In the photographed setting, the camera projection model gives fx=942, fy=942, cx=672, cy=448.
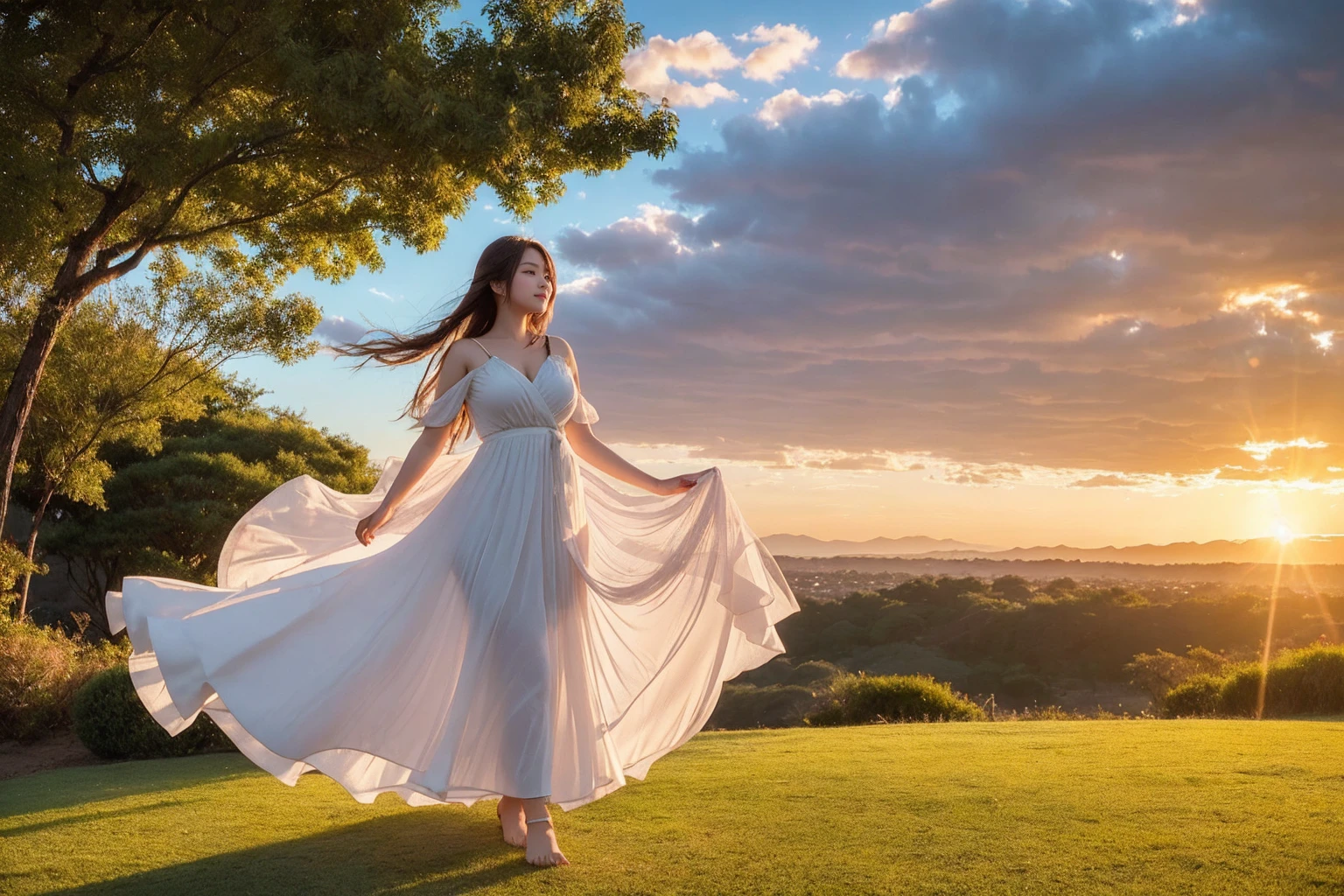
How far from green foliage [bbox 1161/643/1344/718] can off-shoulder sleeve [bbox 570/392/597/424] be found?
1103 centimetres

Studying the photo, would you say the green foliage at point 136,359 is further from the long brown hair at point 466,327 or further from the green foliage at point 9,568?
the long brown hair at point 466,327

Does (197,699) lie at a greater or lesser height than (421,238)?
lesser

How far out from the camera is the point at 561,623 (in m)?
4.23

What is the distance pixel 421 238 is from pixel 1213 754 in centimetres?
1233

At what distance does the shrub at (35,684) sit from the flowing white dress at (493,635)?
7.04 metres

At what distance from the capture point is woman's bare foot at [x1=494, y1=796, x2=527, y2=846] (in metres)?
4.22

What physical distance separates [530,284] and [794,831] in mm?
2891

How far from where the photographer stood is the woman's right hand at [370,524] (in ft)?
14.7

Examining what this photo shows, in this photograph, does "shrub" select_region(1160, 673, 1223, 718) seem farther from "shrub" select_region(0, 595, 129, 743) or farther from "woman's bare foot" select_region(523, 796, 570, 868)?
"shrub" select_region(0, 595, 129, 743)

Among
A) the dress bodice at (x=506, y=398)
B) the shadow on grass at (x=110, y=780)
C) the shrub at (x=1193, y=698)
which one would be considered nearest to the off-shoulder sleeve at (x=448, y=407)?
the dress bodice at (x=506, y=398)

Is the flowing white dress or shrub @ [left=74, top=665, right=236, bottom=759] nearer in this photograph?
the flowing white dress

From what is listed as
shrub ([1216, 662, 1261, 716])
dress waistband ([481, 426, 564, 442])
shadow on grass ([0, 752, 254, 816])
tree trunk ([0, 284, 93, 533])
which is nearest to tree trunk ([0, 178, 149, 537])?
tree trunk ([0, 284, 93, 533])

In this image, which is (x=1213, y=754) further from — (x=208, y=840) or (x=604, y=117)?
(x=604, y=117)

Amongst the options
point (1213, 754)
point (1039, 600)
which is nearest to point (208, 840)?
point (1213, 754)
